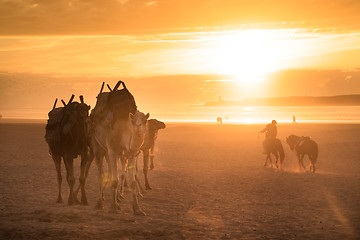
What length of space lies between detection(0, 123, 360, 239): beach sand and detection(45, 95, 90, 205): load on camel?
2.76 feet

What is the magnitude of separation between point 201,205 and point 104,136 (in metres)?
3.51

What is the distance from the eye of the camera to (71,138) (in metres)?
12.2

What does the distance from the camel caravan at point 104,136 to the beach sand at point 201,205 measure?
84 centimetres

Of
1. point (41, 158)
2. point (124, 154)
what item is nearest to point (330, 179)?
point (124, 154)

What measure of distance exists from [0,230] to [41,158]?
15.0m

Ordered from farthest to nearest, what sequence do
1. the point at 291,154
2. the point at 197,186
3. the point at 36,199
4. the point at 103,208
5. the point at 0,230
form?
the point at 291,154 → the point at 197,186 → the point at 36,199 → the point at 103,208 → the point at 0,230

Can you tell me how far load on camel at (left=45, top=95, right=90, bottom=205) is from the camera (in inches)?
479

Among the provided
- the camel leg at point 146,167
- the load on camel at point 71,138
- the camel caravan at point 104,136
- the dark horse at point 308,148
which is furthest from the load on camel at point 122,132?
the dark horse at point 308,148

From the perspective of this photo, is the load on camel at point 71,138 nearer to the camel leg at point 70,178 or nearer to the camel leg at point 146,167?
the camel leg at point 70,178

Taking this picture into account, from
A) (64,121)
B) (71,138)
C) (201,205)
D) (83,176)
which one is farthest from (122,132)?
(201,205)

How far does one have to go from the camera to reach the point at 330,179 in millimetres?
17703

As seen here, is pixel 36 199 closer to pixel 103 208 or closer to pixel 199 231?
pixel 103 208

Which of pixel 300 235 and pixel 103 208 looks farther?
pixel 103 208

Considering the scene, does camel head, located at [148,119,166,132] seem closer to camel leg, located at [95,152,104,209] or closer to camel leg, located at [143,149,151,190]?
camel leg, located at [143,149,151,190]
